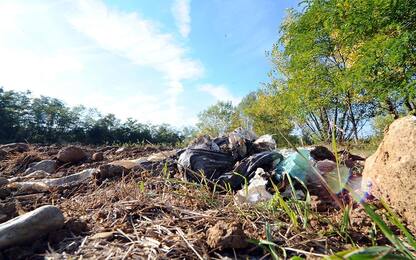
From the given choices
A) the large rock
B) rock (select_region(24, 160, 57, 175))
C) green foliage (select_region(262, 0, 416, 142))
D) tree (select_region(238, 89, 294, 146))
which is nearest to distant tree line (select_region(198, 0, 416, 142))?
green foliage (select_region(262, 0, 416, 142))

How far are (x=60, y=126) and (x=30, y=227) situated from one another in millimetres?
31404

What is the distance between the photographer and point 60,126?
3017 centimetres

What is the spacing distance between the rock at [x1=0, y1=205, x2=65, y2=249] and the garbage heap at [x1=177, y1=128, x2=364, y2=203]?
2.48 feet

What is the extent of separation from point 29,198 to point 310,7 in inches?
440

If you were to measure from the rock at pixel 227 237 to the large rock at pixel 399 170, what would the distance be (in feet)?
2.65

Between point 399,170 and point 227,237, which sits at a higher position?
point 399,170

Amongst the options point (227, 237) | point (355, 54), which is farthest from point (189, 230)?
point (355, 54)

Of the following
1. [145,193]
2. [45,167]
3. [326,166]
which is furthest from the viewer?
[45,167]

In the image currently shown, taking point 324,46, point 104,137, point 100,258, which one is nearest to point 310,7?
point 324,46

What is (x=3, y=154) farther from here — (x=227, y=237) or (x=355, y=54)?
(x=355, y=54)

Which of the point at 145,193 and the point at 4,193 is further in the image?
the point at 4,193

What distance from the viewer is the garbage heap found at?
222cm

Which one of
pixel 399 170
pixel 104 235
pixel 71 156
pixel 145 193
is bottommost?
pixel 104 235

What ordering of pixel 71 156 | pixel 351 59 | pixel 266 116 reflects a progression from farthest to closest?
pixel 266 116, pixel 351 59, pixel 71 156
